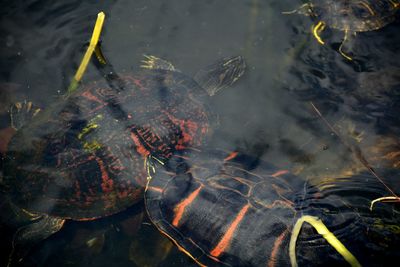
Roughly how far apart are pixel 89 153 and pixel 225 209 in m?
1.61

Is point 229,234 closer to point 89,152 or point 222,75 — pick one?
point 89,152

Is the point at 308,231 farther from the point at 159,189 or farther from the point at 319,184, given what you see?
the point at 159,189

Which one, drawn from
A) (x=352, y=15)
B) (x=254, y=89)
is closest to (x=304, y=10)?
(x=352, y=15)

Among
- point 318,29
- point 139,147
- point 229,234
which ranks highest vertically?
point 318,29

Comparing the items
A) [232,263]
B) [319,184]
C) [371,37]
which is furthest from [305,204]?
[371,37]

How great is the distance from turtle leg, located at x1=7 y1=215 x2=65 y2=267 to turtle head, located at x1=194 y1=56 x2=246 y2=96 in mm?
2664

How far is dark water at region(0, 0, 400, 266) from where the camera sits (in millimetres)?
2949

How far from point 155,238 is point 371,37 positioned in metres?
4.53

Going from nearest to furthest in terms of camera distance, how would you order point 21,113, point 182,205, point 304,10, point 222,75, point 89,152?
point 182,205 → point 89,152 → point 21,113 → point 222,75 → point 304,10

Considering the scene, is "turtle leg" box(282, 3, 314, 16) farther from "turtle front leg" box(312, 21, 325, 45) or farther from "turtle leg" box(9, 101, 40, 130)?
"turtle leg" box(9, 101, 40, 130)

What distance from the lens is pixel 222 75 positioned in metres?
3.94

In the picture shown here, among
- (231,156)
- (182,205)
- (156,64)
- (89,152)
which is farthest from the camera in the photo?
(156,64)

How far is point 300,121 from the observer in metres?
3.64

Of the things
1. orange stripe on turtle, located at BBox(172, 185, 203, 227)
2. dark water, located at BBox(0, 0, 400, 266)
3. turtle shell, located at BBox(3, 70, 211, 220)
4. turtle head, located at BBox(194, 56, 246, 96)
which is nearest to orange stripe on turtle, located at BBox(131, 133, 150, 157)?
turtle shell, located at BBox(3, 70, 211, 220)
